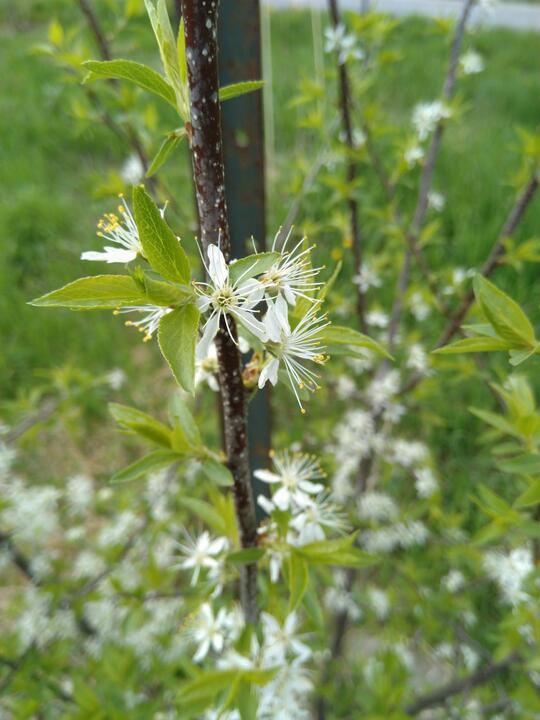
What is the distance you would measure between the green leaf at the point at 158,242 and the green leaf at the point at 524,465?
50cm

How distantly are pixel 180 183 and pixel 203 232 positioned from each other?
3197 mm

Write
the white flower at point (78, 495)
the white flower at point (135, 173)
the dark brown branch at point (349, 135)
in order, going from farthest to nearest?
the white flower at point (78, 495), the white flower at point (135, 173), the dark brown branch at point (349, 135)

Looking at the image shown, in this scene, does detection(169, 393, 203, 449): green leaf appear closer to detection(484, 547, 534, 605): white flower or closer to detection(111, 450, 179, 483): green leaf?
detection(111, 450, 179, 483): green leaf

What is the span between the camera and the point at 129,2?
138 cm

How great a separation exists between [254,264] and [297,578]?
1.44ft

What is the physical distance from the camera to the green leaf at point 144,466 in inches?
26.1

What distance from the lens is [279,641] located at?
37.2 inches

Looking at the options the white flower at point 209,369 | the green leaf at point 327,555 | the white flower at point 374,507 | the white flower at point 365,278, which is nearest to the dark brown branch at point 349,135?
the white flower at point 365,278

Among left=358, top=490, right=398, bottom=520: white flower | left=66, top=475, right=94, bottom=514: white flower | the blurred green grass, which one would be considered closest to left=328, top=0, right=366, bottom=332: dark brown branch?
the blurred green grass

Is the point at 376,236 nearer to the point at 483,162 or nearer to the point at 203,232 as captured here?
the point at 483,162

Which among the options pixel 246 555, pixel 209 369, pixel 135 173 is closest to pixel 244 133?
pixel 209 369

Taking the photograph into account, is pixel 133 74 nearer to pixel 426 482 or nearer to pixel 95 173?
pixel 95 173

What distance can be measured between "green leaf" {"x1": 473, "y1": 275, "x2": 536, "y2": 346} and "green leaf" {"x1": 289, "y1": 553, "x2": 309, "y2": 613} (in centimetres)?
39

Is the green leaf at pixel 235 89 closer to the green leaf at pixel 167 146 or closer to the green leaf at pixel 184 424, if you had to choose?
the green leaf at pixel 167 146
